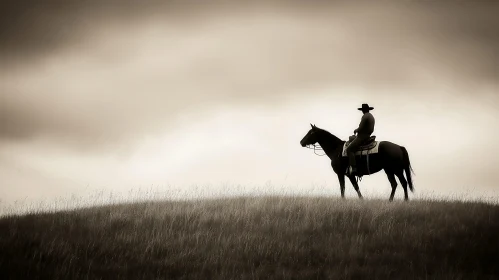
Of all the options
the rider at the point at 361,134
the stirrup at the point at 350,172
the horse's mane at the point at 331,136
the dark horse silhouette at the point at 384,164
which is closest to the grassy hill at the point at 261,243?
the dark horse silhouette at the point at 384,164

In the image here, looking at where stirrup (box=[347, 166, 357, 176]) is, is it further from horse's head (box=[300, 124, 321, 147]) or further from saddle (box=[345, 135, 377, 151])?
horse's head (box=[300, 124, 321, 147])

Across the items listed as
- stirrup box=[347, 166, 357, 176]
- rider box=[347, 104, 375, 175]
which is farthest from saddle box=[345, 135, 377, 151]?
stirrup box=[347, 166, 357, 176]

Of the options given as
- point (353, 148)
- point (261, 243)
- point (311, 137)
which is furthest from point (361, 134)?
point (261, 243)

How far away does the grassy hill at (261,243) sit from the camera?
948 centimetres

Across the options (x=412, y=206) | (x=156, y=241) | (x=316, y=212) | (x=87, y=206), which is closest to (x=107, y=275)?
(x=156, y=241)

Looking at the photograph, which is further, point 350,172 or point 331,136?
point 331,136

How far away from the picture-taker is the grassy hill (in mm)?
9484

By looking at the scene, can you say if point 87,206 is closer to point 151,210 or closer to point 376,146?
point 151,210

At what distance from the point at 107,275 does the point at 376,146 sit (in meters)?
10.2

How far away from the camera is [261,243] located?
10.8 metres

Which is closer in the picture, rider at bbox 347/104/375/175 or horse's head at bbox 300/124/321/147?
rider at bbox 347/104/375/175

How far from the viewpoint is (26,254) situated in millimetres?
10172

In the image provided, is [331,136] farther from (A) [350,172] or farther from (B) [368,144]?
(A) [350,172]

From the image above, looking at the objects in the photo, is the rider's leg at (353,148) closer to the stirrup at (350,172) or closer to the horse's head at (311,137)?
the stirrup at (350,172)
